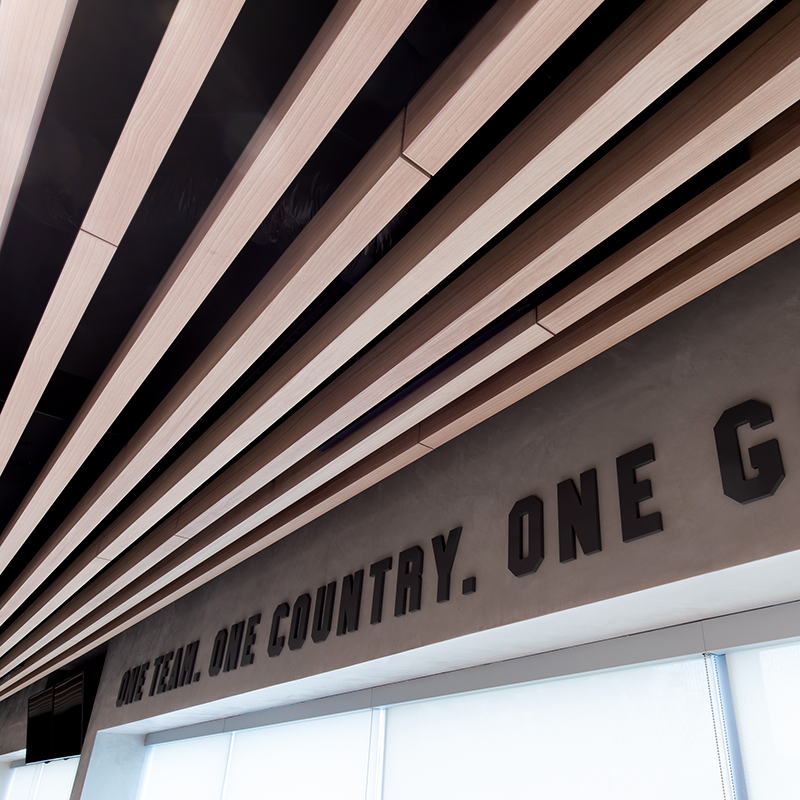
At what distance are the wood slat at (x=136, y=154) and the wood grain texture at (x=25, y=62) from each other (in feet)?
0.05

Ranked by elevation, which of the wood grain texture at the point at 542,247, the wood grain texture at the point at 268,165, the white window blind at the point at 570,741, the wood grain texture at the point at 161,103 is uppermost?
the wood grain texture at the point at 542,247

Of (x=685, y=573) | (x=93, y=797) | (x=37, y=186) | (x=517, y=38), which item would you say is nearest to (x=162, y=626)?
(x=93, y=797)

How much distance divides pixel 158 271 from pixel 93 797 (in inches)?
206

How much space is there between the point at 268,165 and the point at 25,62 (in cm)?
45

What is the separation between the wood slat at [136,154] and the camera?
110 centimetres

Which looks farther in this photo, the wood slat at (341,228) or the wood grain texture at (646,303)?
the wood grain texture at (646,303)

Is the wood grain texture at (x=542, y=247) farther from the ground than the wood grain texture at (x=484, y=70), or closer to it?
farther from the ground

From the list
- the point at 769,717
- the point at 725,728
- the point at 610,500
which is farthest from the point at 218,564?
the point at 769,717

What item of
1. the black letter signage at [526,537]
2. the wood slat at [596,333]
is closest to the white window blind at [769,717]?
the black letter signage at [526,537]

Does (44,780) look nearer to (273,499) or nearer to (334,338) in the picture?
(273,499)

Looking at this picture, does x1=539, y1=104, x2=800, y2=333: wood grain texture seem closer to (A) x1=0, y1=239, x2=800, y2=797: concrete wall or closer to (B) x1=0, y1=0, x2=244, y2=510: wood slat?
(A) x1=0, y1=239, x2=800, y2=797: concrete wall

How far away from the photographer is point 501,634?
2.39m

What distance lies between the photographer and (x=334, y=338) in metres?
1.86

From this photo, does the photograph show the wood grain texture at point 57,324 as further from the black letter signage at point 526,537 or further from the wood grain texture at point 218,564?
the black letter signage at point 526,537
